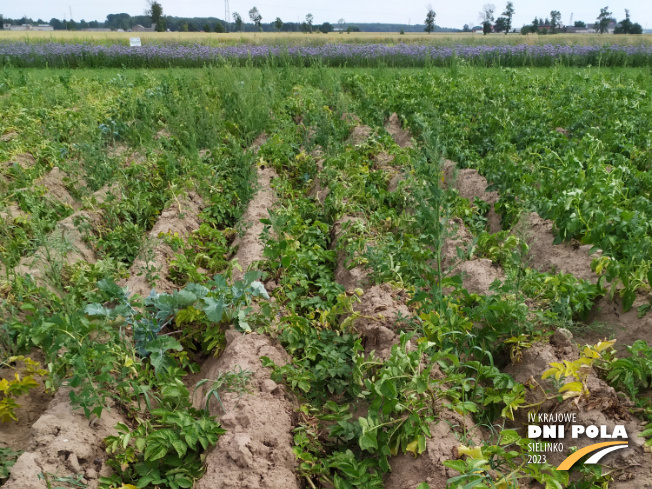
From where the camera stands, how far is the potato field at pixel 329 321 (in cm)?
265

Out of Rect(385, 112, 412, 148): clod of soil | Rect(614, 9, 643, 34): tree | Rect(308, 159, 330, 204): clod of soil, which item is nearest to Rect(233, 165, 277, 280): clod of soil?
Rect(308, 159, 330, 204): clod of soil

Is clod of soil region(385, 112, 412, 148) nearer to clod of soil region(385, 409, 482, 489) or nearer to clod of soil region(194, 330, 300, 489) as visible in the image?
clod of soil region(194, 330, 300, 489)

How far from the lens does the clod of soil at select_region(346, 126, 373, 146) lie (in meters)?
7.83

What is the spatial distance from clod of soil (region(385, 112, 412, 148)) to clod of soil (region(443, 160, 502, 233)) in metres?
1.79

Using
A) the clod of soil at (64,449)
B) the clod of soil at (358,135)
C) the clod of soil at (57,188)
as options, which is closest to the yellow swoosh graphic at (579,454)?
the clod of soil at (64,449)

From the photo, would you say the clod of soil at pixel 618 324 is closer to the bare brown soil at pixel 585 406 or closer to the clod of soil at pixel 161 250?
the bare brown soil at pixel 585 406

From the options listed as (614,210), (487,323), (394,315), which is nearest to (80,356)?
(394,315)

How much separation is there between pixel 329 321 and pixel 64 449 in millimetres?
1874

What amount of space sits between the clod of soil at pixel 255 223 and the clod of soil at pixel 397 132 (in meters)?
2.76

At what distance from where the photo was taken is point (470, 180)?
625cm

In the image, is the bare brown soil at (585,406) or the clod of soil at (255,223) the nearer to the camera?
the bare brown soil at (585,406)

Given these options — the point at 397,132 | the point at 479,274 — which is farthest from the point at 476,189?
the point at 397,132

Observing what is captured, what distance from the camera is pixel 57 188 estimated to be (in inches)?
256

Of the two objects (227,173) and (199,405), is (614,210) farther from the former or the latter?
(227,173)
